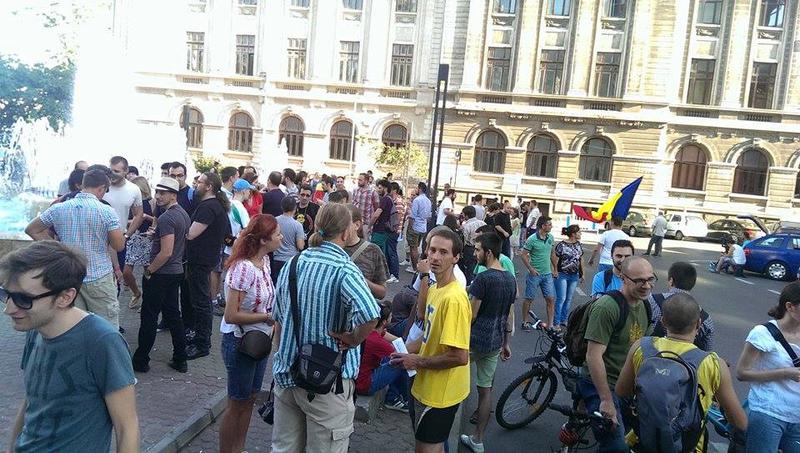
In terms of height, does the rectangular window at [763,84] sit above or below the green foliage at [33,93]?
above

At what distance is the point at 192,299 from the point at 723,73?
113 feet

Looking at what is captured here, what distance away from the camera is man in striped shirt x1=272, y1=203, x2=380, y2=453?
9.73 feet

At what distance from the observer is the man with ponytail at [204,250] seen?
5.99 meters

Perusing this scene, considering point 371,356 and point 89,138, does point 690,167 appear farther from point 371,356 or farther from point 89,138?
point 89,138

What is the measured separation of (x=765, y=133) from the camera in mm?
31484

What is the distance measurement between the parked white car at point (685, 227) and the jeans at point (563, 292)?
24.3 m

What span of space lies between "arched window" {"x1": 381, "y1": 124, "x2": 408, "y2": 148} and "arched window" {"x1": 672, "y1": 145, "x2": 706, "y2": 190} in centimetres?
1597

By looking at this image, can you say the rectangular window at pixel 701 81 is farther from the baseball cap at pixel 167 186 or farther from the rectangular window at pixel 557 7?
the baseball cap at pixel 167 186

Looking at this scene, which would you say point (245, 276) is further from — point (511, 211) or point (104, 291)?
point (511, 211)

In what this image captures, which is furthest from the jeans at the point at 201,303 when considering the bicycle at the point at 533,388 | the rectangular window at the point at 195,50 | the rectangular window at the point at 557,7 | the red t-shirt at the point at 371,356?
the rectangular window at the point at 195,50

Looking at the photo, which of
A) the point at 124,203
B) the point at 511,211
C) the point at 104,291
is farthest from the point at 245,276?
the point at 511,211

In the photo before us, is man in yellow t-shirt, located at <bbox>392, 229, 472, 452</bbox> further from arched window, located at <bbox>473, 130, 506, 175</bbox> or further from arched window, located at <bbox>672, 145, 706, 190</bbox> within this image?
arched window, located at <bbox>672, 145, 706, 190</bbox>

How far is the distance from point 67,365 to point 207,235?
4045mm

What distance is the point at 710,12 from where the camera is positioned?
3244 cm
